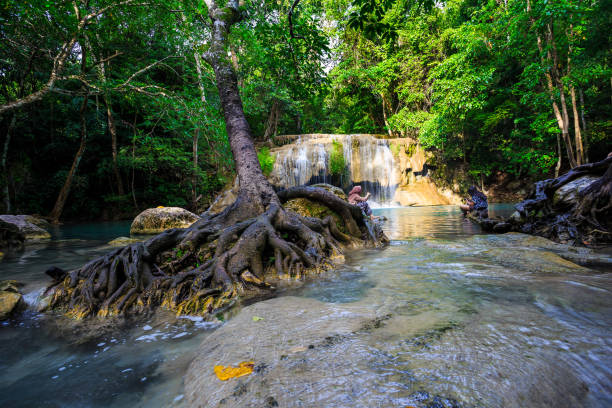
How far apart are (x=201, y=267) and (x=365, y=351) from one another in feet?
8.97

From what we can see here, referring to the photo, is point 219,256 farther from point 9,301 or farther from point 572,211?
point 572,211

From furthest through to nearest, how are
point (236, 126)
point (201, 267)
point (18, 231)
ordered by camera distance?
1. point (18, 231)
2. point (236, 126)
3. point (201, 267)

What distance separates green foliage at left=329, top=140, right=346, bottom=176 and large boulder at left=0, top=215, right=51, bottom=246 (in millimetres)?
17624

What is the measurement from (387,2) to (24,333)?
6277mm

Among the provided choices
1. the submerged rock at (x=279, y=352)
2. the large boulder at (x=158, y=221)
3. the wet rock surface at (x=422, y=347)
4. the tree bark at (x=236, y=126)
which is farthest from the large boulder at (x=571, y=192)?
the large boulder at (x=158, y=221)

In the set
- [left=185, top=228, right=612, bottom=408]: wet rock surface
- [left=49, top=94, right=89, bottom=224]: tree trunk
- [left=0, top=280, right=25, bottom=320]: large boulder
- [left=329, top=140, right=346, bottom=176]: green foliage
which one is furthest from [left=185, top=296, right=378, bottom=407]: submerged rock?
[left=329, top=140, right=346, bottom=176]: green foliage

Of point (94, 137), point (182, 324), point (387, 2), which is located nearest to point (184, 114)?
point (387, 2)

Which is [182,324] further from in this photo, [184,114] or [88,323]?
[184,114]

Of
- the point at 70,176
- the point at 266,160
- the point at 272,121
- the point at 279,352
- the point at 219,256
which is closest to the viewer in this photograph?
the point at 279,352

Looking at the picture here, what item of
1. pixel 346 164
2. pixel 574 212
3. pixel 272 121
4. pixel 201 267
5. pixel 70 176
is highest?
pixel 272 121

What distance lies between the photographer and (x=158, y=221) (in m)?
10.8

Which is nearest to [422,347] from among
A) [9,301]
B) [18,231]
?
[9,301]

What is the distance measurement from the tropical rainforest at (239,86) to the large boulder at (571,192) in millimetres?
5672

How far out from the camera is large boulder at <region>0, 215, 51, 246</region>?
26.2 ft
